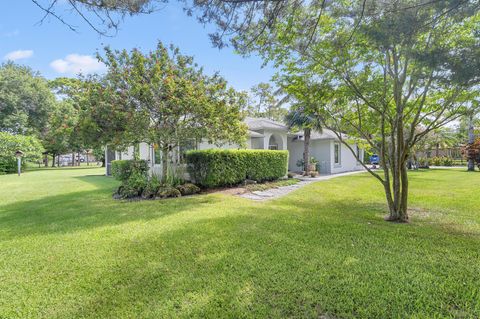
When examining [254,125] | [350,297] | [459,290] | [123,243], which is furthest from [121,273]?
[254,125]

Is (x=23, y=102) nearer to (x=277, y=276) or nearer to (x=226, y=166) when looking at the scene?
(x=226, y=166)

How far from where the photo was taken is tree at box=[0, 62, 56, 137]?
3575 centimetres

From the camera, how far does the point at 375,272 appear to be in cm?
385

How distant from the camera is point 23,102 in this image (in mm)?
37594

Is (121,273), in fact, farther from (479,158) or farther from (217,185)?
(479,158)

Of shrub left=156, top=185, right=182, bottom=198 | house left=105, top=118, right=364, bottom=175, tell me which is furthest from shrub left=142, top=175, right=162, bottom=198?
house left=105, top=118, right=364, bottom=175

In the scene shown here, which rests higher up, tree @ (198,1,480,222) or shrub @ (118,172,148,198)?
tree @ (198,1,480,222)

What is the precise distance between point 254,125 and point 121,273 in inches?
668

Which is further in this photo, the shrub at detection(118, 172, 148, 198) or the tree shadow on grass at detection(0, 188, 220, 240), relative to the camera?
the shrub at detection(118, 172, 148, 198)

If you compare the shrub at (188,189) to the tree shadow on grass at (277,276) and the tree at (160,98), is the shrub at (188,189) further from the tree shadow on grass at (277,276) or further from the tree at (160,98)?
the tree shadow on grass at (277,276)

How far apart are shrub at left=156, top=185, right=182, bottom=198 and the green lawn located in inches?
118

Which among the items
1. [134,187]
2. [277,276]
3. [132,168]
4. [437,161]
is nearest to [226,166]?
[134,187]

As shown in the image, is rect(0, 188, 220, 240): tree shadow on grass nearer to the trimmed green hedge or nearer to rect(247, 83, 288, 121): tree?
the trimmed green hedge

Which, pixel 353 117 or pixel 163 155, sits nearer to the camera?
pixel 353 117
